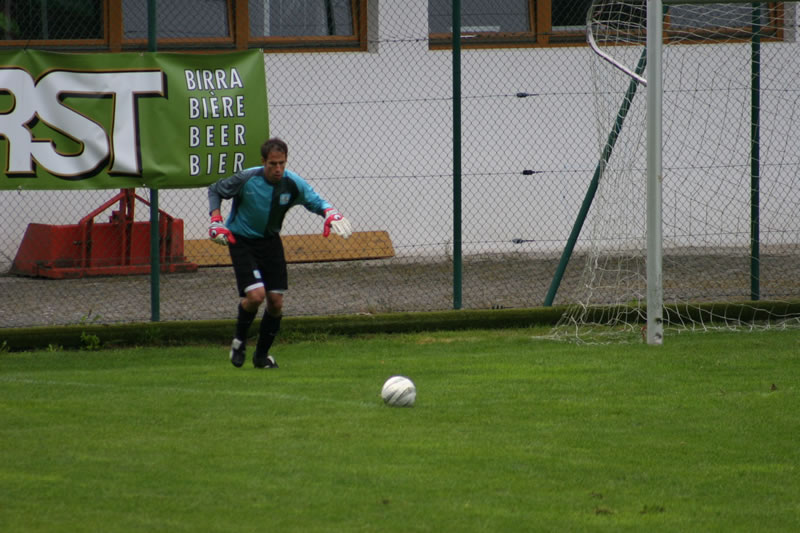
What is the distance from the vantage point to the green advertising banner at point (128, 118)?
9742 mm

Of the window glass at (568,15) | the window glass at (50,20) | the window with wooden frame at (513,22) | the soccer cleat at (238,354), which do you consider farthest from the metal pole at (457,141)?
the window glass at (50,20)

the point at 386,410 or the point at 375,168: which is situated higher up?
the point at 375,168

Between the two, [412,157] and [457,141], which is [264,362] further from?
[412,157]

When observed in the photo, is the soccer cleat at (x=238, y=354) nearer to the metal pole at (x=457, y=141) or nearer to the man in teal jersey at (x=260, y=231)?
the man in teal jersey at (x=260, y=231)

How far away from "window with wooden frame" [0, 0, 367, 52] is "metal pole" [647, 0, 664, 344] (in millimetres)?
5652

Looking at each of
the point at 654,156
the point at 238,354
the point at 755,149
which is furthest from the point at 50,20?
the point at 755,149

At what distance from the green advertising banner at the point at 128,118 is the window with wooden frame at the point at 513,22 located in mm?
6063

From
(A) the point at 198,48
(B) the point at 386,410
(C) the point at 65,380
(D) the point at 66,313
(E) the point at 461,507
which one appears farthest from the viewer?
(A) the point at 198,48

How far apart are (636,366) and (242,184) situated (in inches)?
129

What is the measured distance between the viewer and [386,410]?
7152 millimetres

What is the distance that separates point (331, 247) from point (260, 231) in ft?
21.2

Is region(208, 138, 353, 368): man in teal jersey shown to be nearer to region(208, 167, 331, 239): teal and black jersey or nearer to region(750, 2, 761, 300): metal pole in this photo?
region(208, 167, 331, 239): teal and black jersey

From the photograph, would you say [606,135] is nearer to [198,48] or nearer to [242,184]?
[242,184]

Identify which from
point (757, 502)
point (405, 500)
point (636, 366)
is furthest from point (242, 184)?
point (757, 502)
